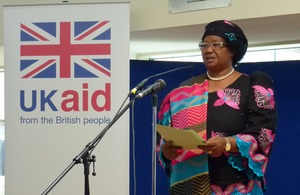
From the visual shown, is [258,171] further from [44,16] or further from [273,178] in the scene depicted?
[44,16]

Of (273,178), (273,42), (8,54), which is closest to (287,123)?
(273,178)

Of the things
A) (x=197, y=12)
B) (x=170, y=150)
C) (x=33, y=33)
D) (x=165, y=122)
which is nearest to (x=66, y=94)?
(x=33, y=33)

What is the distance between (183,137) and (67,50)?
1.57m

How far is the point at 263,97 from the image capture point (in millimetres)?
1833

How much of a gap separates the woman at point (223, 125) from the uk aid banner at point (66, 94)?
1093mm

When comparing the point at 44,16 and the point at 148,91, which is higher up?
the point at 44,16

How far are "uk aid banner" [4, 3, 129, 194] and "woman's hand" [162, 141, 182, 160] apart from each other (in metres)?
1.11

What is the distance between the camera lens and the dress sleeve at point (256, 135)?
177cm

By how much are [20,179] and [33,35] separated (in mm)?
977

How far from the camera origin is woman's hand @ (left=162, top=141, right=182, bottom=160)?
6.07ft

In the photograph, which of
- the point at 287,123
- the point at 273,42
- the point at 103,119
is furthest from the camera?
the point at 273,42

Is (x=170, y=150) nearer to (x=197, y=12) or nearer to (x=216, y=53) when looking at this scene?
(x=216, y=53)

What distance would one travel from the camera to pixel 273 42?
3541 millimetres

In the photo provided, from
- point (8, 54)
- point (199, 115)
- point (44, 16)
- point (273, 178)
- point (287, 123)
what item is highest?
point (44, 16)
